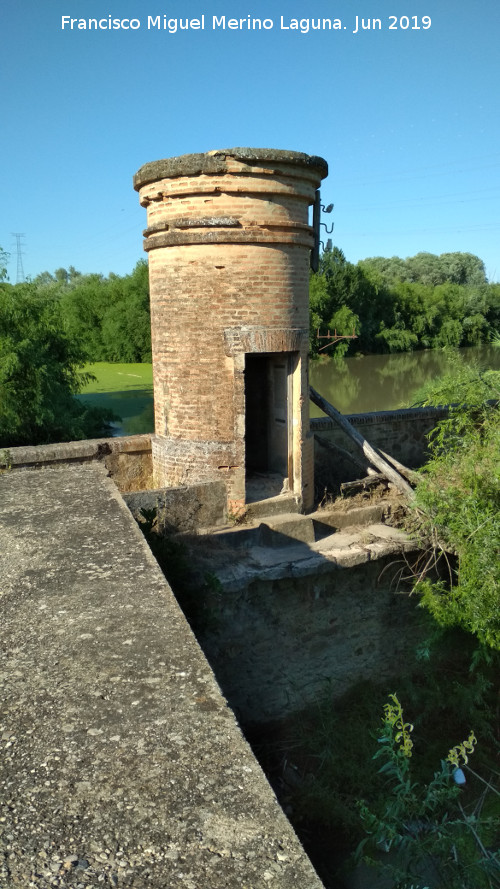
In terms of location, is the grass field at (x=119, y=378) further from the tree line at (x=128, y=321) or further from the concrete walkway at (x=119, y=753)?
the concrete walkway at (x=119, y=753)

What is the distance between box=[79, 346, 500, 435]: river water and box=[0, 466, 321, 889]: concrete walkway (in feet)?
47.9

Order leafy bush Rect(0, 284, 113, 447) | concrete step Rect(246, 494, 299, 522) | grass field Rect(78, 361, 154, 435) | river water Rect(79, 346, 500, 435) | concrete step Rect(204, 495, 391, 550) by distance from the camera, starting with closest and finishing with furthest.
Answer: concrete step Rect(204, 495, 391, 550)
concrete step Rect(246, 494, 299, 522)
leafy bush Rect(0, 284, 113, 447)
grass field Rect(78, 361, 154, 435)
river water Rect(79, 346, 500, 435)

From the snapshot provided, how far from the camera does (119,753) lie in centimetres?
220

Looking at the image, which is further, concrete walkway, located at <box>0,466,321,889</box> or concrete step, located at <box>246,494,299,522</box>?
concrete step, located at <box>246,494,299,522</box>

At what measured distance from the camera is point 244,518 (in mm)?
7742

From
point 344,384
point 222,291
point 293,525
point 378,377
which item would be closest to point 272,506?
point 293,525

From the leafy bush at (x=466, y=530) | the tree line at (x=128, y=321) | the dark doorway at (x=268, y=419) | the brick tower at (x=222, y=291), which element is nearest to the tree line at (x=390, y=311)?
the tree line at (x=128, y=321)

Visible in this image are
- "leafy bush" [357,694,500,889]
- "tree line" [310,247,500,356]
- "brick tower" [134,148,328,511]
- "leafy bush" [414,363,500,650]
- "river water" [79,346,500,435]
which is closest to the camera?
"leafy bush" [357,694,500,889]

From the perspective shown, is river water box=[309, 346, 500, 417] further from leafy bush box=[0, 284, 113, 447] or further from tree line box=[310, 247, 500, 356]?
leafy bush box=[0, 284, 113, 447]

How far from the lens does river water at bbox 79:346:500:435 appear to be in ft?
72.7

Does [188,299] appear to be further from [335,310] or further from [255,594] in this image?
[335,310]

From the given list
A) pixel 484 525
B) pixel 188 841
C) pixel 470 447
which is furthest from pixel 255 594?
pixel 188 841

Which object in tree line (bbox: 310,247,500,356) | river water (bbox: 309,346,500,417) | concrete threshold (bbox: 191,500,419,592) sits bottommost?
concrete threshold (bbox: 191,500,419,592)

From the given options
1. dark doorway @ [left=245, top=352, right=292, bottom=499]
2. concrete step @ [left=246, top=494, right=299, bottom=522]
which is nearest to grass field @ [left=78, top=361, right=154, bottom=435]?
dark doorway @ [left=245, top=352, right=292, bottom=499]
